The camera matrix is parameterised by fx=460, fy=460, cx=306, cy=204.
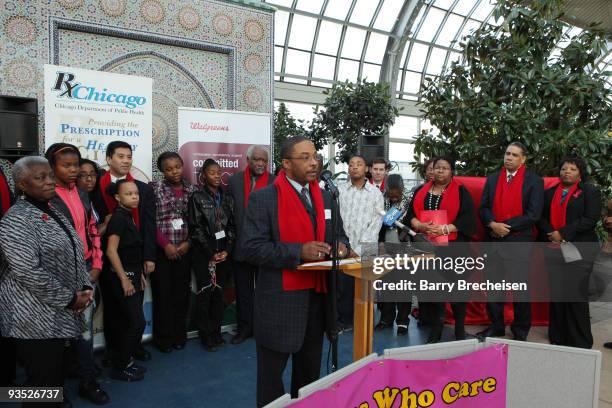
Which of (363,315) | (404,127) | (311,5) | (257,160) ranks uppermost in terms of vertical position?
(311,5)

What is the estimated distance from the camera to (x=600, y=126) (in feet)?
13.8

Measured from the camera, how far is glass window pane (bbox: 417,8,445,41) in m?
14.9

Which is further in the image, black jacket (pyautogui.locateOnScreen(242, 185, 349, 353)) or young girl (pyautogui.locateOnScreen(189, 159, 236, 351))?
young girl (pyautogui.locateOnScreen(189, 159, 236, 351))

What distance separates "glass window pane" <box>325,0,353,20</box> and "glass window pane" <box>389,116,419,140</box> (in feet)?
13.2

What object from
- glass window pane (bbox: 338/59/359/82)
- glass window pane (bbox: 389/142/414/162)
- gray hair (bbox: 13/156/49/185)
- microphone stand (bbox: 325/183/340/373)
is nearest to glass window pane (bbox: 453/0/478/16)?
glass window pane (bbox: 338/59/359/82)

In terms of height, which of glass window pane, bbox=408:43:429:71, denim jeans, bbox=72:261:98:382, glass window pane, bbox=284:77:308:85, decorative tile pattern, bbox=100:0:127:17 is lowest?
denim jeans, bbox=72:261:98:382

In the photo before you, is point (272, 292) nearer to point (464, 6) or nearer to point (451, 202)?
point (451, 202)

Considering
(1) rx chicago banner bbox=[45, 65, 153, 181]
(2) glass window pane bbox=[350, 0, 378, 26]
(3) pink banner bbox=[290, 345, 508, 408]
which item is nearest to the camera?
(3) pink banner bbox=[290, 345, 508, 408]

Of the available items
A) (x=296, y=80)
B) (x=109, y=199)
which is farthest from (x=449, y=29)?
(x=109, y=199)

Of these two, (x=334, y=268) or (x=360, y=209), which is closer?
(x=334, y=268)

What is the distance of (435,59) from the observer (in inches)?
633

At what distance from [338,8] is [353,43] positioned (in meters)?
1.26

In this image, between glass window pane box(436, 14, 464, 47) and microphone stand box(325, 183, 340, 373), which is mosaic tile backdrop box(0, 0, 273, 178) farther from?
glass window pane box(436, 14, 464, 47)

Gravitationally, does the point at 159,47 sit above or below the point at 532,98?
above
